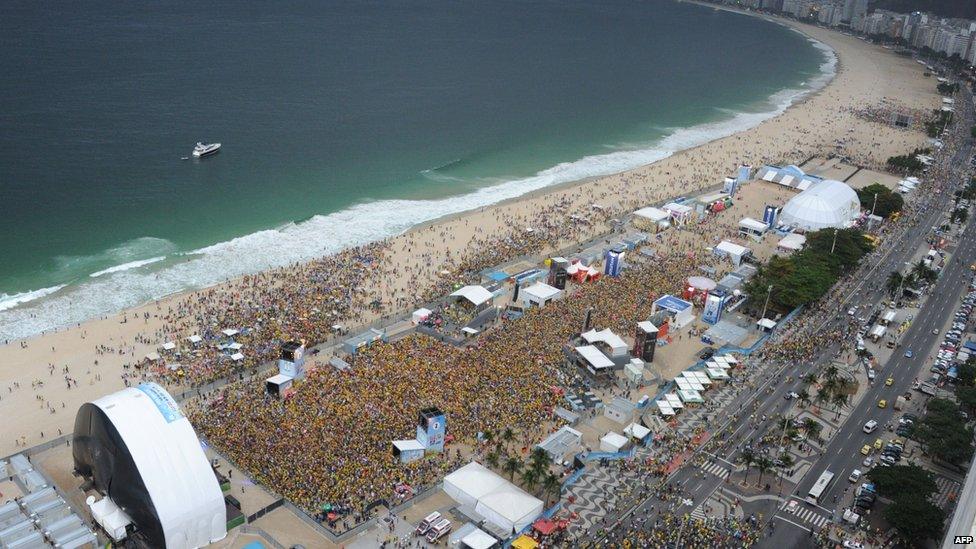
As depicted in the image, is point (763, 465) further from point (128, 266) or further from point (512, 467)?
point (128, 266)

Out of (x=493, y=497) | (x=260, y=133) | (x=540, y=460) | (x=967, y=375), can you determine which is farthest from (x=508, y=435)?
(x=260, y=133)

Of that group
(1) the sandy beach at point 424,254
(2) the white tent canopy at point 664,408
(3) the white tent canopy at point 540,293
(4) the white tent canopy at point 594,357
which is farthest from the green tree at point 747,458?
(1) the sandy beach at point 424,254

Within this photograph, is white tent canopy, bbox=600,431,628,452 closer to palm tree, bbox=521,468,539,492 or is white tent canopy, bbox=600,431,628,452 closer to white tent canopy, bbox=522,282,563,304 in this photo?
palm tree, bbox=521,468,539,492

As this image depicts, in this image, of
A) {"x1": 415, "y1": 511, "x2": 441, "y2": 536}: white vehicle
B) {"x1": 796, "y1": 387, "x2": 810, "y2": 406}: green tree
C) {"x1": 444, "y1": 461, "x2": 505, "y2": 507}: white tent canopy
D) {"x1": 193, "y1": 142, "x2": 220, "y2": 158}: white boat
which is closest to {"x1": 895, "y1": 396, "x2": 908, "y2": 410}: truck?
{"x1": 796, "y1": 387, "x2": 810, "y2": 406}: green tree

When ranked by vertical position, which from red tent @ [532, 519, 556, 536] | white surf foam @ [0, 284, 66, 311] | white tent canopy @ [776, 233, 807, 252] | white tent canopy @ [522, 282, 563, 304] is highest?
white tent canopy @ [776, 233, 807, 252]

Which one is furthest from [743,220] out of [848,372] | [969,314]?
[848,372]

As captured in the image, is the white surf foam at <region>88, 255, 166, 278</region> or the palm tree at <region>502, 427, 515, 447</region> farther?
the white surf foam at <region>88, 255, 166, 278</region>
